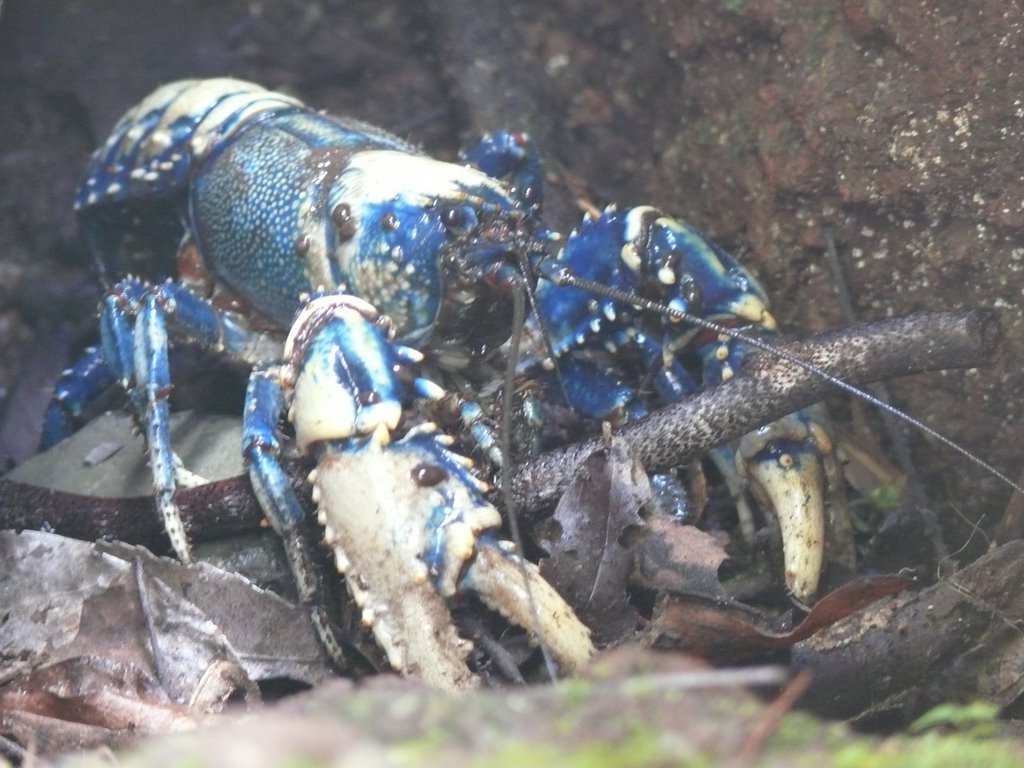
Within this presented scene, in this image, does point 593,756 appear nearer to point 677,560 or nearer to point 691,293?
point 677,560

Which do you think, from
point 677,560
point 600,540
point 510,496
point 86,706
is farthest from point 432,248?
point 86,706

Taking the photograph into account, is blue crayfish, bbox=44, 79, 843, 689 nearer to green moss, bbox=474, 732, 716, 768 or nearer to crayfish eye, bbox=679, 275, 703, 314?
crayfish eye, bbox=679, 275, 703, 314

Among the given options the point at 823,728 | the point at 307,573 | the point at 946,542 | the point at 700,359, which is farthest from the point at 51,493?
the point at 946,542

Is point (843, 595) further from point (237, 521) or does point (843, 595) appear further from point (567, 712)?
point (237, 521)

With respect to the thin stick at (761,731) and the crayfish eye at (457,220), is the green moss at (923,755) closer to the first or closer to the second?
the thin stick at (761,731)

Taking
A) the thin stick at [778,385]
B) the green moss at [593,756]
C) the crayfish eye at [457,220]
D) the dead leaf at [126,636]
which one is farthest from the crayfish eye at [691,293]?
the green moss at [593,756]

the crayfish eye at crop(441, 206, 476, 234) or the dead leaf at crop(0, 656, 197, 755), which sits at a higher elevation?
the crayfish eye at crop(441, 206, 476, 234)

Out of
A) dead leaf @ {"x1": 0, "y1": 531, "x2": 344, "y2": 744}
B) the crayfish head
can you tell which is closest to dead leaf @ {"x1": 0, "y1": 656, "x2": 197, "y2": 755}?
dead leaf @ {"x1": 0, "y1": 531, "x2": 344, "y2": 744}
